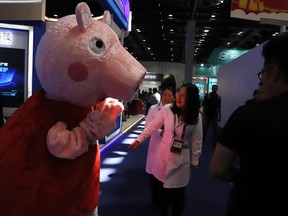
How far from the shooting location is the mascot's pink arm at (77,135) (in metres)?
1.27

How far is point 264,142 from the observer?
1.08 metres

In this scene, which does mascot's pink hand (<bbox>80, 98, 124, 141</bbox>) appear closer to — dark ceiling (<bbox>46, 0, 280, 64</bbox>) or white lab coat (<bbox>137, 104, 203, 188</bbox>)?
white lab coat (<bbox>137, 104, 203, 188</bbox>)

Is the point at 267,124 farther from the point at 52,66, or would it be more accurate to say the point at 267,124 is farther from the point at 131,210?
the point at 131,210

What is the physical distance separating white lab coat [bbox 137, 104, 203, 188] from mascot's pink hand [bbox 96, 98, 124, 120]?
113 centimetres

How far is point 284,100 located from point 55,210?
102cm

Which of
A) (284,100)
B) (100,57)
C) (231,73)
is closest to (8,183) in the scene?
(100,57)

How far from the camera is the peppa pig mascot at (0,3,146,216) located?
1297 millimetres

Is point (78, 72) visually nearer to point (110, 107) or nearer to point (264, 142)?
point (110, 107)

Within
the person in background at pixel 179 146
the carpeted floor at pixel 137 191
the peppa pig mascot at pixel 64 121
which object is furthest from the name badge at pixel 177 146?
the peppa pig mascot at pixel 64 121

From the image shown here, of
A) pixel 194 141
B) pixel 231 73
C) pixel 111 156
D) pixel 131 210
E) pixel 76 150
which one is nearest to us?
pixel 76 150

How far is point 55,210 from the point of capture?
135 cm

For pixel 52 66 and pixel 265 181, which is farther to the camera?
pixel 52 66

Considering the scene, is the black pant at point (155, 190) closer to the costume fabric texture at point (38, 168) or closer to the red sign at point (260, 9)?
the costume fabric texture at point (38, 168)

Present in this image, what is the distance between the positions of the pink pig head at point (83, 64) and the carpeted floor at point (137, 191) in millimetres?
2143
